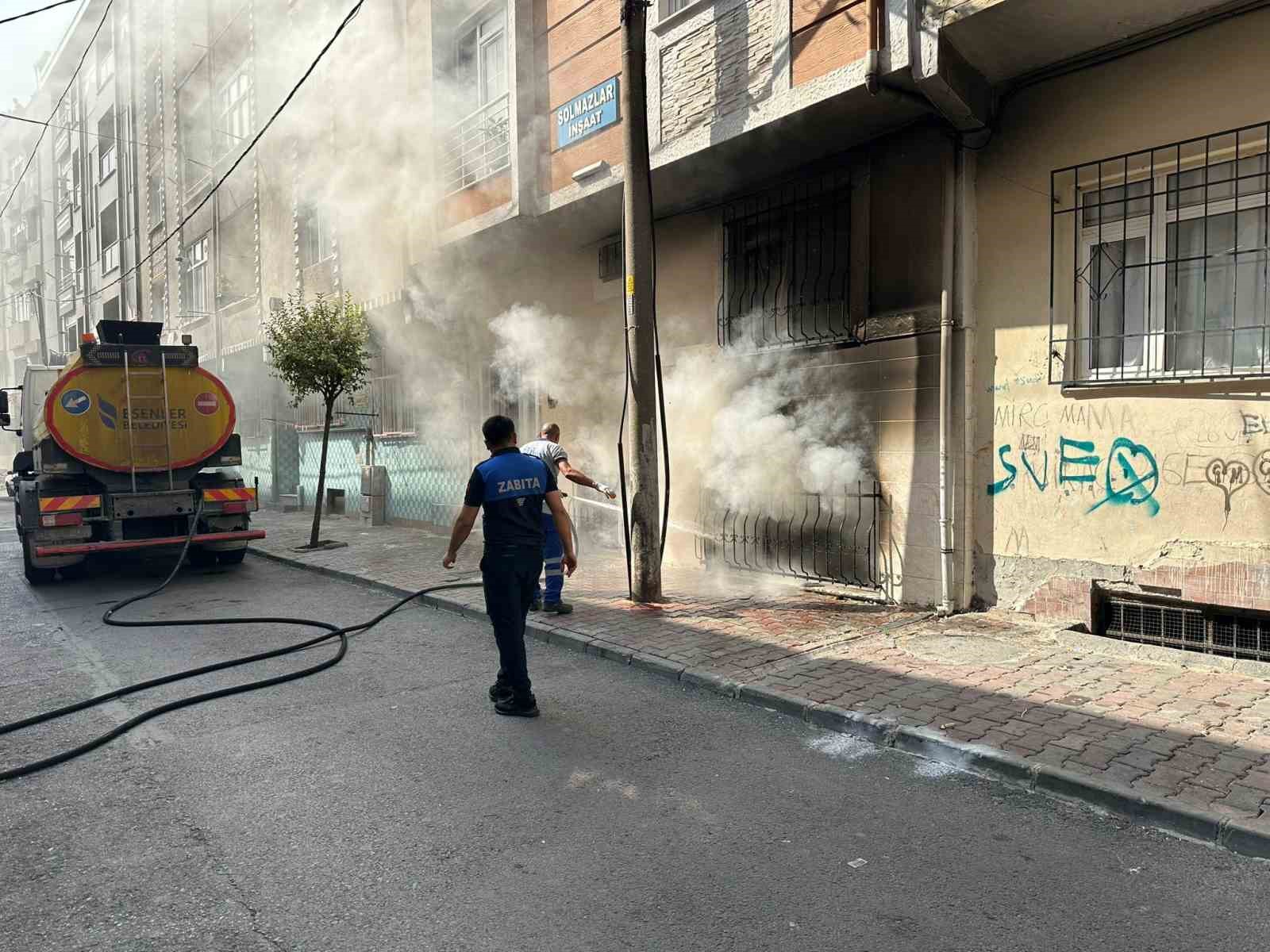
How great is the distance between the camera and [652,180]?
8227mm

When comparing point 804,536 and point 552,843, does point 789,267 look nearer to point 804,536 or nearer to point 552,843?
point 804,536

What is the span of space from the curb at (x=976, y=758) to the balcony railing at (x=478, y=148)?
6688 millimetres

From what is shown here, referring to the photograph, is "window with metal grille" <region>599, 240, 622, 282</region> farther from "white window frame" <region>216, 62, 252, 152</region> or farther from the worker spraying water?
"white window frame" <region>216, 62, 252, 152</region>

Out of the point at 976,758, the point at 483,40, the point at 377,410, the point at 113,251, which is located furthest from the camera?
the point at 113,251

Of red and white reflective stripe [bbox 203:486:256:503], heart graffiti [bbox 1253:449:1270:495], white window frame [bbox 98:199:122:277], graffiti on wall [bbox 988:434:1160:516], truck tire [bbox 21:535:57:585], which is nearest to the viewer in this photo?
heart graffiti [bbox 1253:449:1270:495]

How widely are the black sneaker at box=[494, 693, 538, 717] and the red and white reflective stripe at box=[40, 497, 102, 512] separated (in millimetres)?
6426

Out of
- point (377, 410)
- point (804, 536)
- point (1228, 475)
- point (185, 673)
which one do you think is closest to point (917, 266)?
point (804, 536)

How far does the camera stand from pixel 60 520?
855 centimetres

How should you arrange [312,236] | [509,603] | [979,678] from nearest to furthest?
[509,603], [979,678], [312,236]

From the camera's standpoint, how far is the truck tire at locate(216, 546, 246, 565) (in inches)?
395

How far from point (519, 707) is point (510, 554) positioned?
2.78 ft

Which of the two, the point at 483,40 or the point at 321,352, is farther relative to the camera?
the point at 483,40

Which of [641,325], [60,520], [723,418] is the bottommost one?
[60,520]

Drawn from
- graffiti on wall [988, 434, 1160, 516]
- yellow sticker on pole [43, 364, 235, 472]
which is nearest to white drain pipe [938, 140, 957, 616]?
graffiti on wall [988, 434, 1160, 516]
